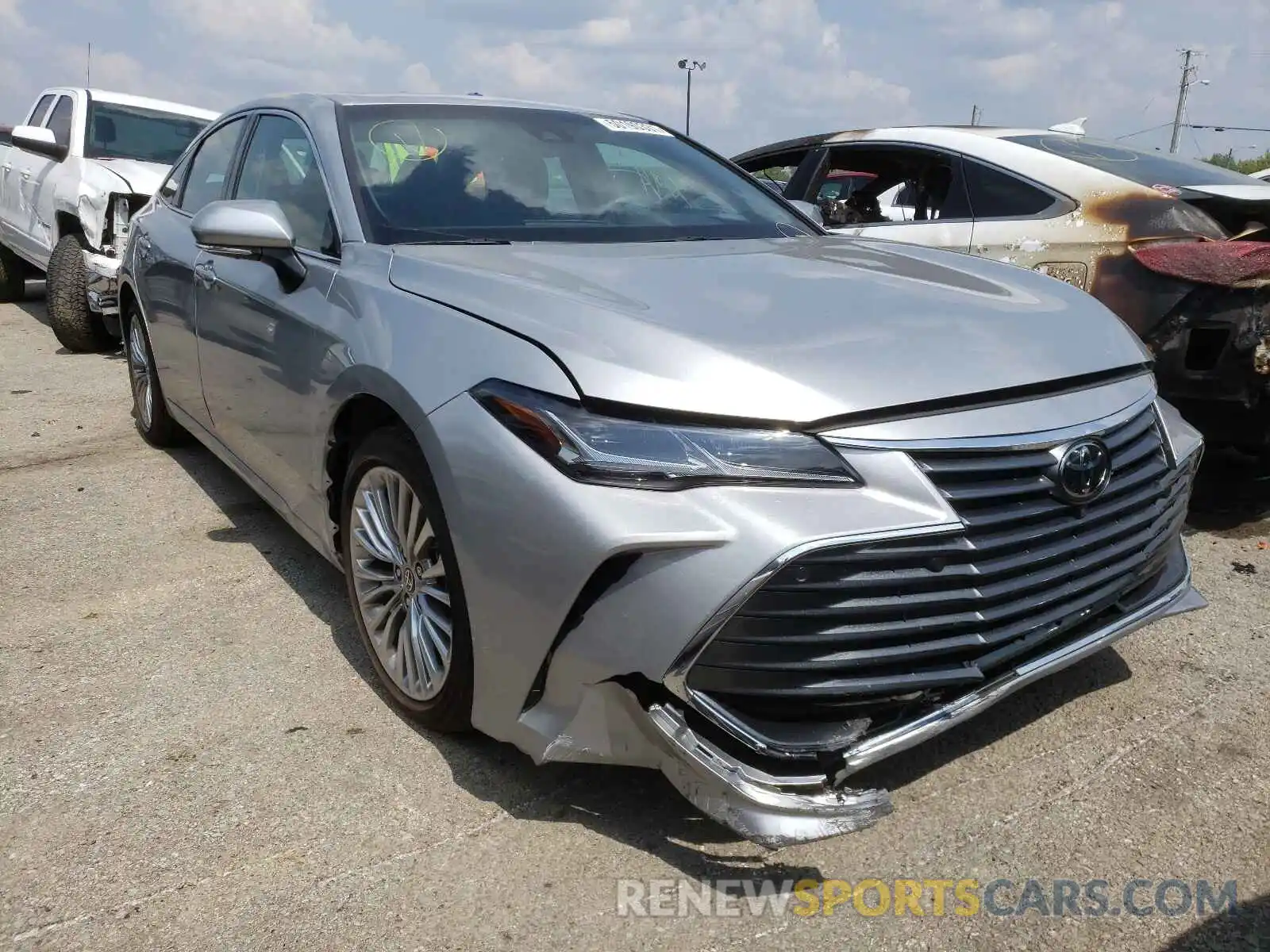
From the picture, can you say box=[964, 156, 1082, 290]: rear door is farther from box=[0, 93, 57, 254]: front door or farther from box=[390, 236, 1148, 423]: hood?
box=[0, 93, 57, 254]: front door

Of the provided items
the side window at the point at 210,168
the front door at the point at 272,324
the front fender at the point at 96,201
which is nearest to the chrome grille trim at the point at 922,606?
the front door at the point at 272,324

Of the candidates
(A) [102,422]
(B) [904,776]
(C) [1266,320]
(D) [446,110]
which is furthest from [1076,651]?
(A) [102,422]

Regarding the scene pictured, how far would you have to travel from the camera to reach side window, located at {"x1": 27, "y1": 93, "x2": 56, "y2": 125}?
8852 mm

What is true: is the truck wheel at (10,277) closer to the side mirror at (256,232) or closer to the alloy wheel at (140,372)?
the alloy wheel at (140,372)

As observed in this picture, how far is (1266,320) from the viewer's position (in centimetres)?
354

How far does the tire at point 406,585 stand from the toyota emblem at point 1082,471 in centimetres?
125

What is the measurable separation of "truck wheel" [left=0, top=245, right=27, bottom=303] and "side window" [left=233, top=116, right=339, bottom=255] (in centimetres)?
730

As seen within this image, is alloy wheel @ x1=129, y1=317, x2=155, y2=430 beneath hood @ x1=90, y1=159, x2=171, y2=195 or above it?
beneath

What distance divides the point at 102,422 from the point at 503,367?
14.2 feet

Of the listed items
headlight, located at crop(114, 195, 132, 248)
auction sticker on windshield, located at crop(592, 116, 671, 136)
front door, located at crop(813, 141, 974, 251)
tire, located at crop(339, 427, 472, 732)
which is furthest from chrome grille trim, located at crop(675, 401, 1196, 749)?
headlight, located at crop(114, 195, 132, 248)

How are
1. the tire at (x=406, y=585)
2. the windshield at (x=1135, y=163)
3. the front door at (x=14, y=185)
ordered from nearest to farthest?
the tire at (x=406, y=585) < the windshield at (x=1135, y=163) < the front door at (x=14, y=185)

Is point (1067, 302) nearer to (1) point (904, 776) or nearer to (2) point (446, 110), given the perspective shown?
(1) point (904, 776)

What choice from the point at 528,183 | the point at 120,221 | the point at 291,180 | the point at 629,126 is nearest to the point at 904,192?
the point at 629,126

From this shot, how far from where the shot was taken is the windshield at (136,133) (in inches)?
310
